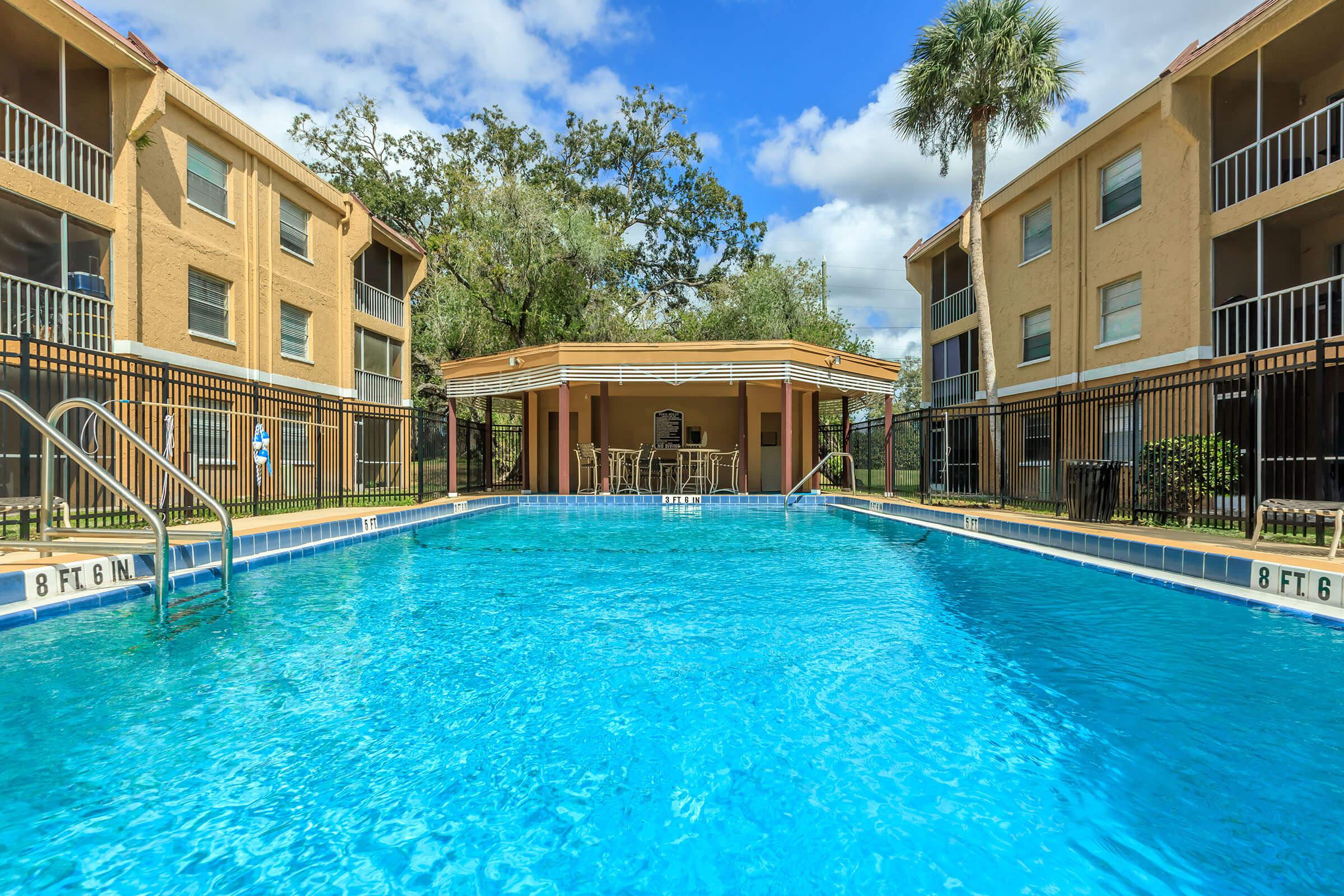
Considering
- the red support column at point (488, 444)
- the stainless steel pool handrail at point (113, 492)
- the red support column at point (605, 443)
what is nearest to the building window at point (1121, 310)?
the red support column at point (605, 443)

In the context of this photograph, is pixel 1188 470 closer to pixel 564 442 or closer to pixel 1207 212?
pixel 1207 212

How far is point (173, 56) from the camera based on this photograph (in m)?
19.4

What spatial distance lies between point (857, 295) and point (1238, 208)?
4999 centimetres

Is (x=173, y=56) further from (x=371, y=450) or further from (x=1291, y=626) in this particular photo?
(x=1291, y=626)

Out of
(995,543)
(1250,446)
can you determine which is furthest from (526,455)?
(1250,446)

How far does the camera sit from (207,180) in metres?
12.7

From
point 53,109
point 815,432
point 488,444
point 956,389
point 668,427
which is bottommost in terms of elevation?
point 488,444

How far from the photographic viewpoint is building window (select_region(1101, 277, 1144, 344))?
41.4ft

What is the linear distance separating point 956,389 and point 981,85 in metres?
8.23

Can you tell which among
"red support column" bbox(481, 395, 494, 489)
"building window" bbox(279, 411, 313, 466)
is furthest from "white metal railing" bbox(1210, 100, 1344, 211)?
"building window" bbox(279, 411, 313, 466)

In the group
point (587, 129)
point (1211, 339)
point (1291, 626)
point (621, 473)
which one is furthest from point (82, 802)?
point (587, 129)

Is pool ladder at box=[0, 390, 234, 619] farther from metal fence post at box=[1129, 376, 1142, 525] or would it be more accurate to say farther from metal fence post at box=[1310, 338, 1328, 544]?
metal fence post at box=[1129, 376, 1142, 525]

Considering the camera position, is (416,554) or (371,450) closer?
(416,554)

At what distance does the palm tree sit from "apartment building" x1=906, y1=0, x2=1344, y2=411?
1.63 m
